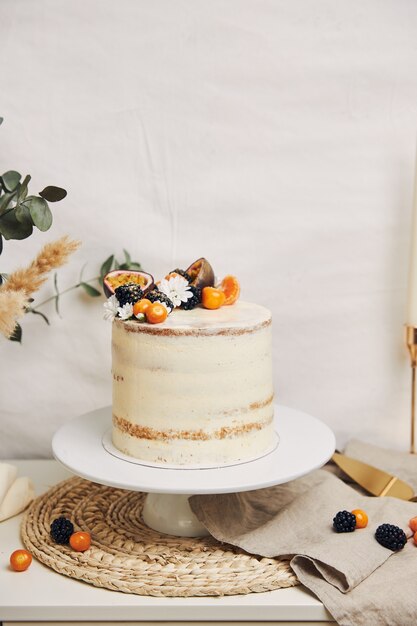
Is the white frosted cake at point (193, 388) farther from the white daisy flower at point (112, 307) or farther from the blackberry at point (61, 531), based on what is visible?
the blackberry at point (61, 531)

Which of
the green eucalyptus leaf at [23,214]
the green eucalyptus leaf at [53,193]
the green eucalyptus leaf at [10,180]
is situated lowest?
the green eucalyptus leaf at [23,214]

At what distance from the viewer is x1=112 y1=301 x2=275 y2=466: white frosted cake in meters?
1.21

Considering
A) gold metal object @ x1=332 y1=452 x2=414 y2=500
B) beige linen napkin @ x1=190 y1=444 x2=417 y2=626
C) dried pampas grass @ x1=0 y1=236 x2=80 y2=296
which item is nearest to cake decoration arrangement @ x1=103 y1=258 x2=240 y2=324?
dried pampas grass @ x1=0 y1=236 x2=80 y2=296

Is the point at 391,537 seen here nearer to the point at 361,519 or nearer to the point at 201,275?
the point at 361,519

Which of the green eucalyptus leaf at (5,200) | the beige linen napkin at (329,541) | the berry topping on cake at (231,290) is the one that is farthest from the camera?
the berry topping on cake at (231,290)

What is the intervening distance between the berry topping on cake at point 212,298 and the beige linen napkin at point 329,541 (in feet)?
1.14

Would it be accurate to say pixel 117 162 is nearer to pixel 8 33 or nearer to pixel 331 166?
pixel 8 33

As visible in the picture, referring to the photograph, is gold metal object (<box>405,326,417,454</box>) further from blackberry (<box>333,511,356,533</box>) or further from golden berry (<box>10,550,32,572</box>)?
golden berry (<box>10,550,32,572</box>)

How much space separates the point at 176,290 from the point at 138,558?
462 mm

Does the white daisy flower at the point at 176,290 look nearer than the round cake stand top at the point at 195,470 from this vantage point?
No

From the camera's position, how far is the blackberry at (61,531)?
1.26m

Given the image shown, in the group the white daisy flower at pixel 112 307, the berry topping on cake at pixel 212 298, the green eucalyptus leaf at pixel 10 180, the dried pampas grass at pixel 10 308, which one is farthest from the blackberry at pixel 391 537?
the green eucalyptus leaf at pixel 10 180

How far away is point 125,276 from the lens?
1.46 metres

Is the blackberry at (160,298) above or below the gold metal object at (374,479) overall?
above
